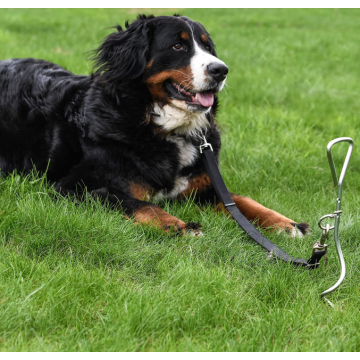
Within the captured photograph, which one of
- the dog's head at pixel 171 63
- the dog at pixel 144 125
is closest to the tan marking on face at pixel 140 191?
the dog at pixel 144 125

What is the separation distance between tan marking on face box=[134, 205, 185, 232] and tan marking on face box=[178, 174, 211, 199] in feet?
1.50

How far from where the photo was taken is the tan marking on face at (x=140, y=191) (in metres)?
3.46

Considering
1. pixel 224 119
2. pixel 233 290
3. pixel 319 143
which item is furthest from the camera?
pixel 224 119

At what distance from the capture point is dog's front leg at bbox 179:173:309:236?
332 cm

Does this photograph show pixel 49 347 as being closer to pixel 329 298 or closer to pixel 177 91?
pixel 329 298

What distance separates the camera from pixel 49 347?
2100 mm

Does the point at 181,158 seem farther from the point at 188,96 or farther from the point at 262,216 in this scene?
the point at 262,216

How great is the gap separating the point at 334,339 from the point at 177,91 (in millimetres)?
2001

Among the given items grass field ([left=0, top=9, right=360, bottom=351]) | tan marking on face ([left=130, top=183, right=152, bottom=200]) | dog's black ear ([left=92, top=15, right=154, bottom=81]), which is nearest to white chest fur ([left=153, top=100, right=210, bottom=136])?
dog's black ear ([left=92, top=15, right=154, bottom=81])

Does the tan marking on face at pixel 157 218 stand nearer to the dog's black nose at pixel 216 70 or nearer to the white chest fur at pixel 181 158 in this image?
the white chest fur at pixel 181 158

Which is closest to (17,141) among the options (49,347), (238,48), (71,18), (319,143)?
(49,347)

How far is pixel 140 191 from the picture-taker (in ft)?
11.5

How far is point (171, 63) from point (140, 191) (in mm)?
968

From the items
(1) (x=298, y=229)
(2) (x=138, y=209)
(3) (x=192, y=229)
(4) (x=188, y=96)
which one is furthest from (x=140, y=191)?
(1) (x=298, y=229)
